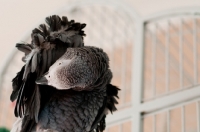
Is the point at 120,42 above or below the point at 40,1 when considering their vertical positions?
below

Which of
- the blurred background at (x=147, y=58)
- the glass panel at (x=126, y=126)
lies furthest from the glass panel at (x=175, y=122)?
the glass panel at (x=126, y=126)

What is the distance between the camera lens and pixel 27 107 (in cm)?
54

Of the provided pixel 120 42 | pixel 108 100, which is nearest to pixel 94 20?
pixel 120 42

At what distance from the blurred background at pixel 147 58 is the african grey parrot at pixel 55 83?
249 millimetres

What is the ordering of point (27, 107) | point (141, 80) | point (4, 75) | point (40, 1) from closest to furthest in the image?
1. point (27, 107)
2. point (141, 80)
3. point (4, 75)
4. point (40, 1)

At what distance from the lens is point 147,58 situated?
1.09 meters

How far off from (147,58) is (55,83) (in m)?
0.64

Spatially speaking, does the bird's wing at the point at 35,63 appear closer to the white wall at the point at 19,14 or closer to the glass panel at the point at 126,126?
the glass panel at the point at 126,126

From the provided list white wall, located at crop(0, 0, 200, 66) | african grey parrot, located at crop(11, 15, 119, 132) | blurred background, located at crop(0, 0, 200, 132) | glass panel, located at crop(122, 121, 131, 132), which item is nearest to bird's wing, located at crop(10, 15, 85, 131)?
african grey parrot, located at crop(11, 15, 119, 132)

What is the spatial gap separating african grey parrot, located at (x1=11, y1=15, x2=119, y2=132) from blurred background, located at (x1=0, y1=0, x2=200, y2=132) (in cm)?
25

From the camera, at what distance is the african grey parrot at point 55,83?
0.51 metres

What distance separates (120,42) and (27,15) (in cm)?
71

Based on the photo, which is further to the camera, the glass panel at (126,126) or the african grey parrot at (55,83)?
the glass panel at (126,126)

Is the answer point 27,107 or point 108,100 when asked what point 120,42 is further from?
point 27,107
